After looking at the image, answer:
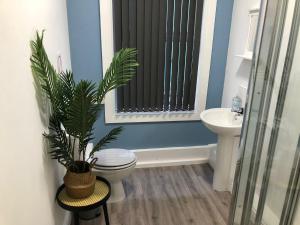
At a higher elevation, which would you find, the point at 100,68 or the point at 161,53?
the point at 161,53

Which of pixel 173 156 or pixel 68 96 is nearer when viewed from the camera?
pixel 68 96

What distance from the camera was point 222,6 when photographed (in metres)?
2.55

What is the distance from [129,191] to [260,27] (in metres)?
1.85

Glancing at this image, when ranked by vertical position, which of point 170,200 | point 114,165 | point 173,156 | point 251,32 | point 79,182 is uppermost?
point 251,32

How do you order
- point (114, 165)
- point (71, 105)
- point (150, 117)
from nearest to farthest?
point (71, 105), point (114, 165), point (150, 117)

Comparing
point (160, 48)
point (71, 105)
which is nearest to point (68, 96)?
point (71, 105)

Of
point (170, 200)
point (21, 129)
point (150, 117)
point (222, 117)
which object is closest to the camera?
point (21, 129)

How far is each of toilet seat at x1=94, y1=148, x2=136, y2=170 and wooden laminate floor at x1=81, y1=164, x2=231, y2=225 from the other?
1.43ft

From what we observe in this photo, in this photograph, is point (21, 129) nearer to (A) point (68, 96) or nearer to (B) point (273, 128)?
(A) point (68, 96)

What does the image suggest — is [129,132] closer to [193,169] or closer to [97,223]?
[193,169]

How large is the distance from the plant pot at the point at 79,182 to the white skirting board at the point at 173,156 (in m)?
1.26

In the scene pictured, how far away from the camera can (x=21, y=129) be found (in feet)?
Result: 3.66

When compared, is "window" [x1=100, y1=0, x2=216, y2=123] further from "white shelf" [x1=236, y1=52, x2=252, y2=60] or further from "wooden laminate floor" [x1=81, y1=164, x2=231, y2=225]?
"wooden laminate floor" [x1=81, y1=164, x2=231, y2=225]

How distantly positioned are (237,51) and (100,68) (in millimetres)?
1381
